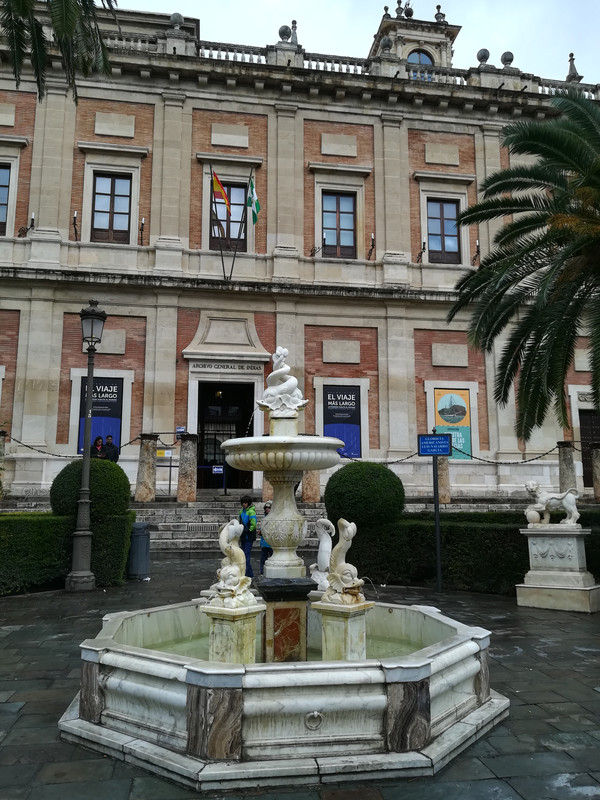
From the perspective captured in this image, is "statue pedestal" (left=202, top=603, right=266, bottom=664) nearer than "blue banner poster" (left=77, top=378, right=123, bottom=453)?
Yes

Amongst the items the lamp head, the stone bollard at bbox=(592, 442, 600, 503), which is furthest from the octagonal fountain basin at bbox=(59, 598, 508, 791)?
the stone bollard at bbox=(592, 442, 600, 503)

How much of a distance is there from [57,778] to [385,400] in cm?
1776

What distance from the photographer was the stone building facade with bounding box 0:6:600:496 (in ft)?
64.1

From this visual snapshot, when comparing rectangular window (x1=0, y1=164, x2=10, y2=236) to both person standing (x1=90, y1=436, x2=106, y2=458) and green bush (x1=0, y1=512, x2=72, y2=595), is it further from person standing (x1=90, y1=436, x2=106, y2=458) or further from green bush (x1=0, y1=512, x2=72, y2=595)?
green bush (x1=0, y1=512, x2=72, y2=595)

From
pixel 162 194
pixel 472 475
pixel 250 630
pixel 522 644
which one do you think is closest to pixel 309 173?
pixel 162 194

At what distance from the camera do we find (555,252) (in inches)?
451

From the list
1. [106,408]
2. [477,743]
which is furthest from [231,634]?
[106,408]

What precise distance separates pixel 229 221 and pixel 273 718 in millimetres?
18908

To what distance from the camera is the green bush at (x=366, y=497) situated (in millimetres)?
11062

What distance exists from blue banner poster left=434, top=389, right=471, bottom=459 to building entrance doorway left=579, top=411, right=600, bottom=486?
3886 millimetres

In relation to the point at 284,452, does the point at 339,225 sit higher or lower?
higher

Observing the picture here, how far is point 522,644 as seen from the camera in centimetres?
704

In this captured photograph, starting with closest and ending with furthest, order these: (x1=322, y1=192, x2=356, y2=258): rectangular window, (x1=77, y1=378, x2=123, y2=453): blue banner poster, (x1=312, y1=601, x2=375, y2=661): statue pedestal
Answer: (x1=312, y1=601, x2=375, y2=661): statue pedestal
(x1=77, y1=378, x2=123, y2=453): blue banner poster
(x1=322, y1=192, x2=356, y2=258): rectangular window

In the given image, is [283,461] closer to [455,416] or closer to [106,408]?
[106,408]
